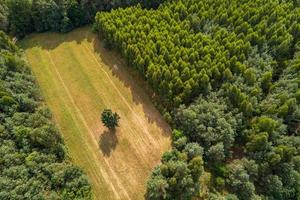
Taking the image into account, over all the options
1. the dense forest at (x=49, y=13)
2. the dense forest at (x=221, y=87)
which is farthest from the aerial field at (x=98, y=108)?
the dense forest at (x=221, y=87)

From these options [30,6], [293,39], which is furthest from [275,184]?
[30,6]

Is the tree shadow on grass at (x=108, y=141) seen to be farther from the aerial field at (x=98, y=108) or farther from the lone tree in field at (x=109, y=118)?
the lone tree in field at (x=109, y=118)

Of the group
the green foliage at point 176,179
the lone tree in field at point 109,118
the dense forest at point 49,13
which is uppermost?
the dense forest at point 49,13

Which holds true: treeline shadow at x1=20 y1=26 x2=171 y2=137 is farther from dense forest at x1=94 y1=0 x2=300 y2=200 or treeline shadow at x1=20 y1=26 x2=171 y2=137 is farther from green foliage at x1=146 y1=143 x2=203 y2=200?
green foliage at x1=146 y1=143 x2=203 y2=200

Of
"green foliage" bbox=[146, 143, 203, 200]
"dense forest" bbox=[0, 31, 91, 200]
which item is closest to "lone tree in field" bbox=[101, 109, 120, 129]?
"dense forest" bbox=[0, 31, 91, 200]

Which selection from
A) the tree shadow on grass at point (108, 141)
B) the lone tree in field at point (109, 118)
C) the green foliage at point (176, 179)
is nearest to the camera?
the green foliage at point (176, 179)

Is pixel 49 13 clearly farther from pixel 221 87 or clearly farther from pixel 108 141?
pixel 221 87

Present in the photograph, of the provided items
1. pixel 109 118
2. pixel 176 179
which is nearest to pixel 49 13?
pixel 109 118
